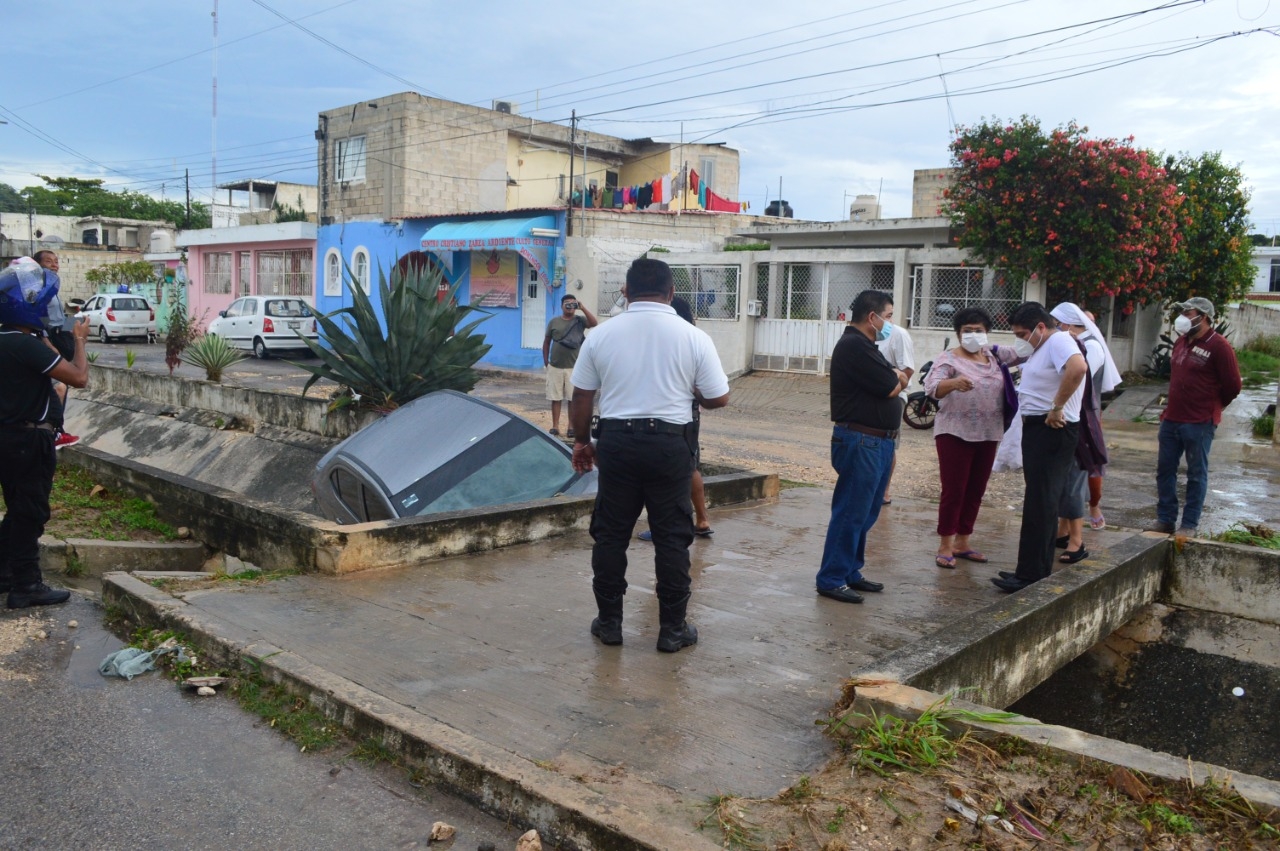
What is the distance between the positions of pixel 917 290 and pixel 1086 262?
10.7 feet

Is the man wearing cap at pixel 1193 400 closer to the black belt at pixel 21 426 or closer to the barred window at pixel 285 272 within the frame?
the black belt at pixel 21 426

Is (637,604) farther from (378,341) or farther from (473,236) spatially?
(473,236)

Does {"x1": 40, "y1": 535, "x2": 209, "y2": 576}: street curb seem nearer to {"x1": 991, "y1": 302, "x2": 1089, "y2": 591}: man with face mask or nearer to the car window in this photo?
the car window

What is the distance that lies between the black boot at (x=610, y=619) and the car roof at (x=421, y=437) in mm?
2781

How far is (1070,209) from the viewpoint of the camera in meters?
16.3

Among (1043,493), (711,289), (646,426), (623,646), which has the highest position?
(711,289)

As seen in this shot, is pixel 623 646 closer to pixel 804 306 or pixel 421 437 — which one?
pixel 421 437

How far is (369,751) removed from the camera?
3717mm

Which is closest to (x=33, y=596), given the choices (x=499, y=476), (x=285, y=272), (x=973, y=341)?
(x=499, y=476)

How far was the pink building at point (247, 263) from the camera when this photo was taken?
3197 centimetres

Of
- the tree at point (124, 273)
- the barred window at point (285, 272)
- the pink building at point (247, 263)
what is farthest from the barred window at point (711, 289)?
the tree at point (124, 273)

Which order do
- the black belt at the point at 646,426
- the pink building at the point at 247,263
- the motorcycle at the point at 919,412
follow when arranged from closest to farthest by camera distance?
the black belt at the point at 646,426
the motorcycle at the point at 919,412
the pink building at the point at 247,263

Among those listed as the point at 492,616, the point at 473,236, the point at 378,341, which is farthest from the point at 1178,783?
the point at 473,236

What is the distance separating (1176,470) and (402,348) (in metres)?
6.85
